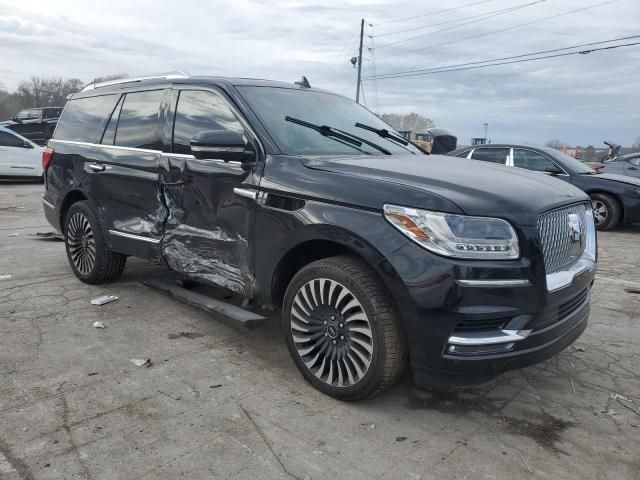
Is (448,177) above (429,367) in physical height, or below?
above

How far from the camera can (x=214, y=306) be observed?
13.2 feet

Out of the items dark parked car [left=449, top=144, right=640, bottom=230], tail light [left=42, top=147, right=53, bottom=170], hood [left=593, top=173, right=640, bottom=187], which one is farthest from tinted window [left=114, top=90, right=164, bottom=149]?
hood [left=593, top=173, right=640, bottom=187]

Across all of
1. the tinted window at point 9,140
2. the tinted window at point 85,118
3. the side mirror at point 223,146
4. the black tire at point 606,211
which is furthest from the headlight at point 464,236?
the tinted window at point 9,140

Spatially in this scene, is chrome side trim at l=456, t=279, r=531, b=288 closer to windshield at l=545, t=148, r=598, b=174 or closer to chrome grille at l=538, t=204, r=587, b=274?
chrome grille at l=538, t=204, r=587, b=274

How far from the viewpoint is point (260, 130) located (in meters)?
3.50

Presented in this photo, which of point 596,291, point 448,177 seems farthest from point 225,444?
point 596,291

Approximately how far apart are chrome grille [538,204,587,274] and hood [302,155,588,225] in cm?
6

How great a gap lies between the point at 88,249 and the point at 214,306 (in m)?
1.83

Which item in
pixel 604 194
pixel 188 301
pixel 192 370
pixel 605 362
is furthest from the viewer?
pixel 604 194

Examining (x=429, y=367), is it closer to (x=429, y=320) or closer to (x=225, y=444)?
(x=429, y=320)

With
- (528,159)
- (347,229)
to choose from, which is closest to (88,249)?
(347,229)

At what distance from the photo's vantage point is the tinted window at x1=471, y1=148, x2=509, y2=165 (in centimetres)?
1027

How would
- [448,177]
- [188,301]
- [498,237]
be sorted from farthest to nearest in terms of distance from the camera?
1. [188,301]
2. [448,177]
3. [498,237]

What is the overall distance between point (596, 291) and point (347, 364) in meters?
3.72
